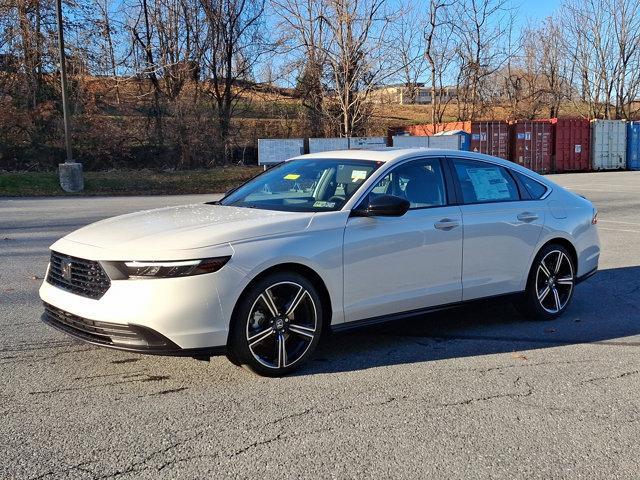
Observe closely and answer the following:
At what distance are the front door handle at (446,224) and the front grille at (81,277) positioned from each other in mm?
2599

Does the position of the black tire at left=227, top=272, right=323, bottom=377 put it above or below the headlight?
below

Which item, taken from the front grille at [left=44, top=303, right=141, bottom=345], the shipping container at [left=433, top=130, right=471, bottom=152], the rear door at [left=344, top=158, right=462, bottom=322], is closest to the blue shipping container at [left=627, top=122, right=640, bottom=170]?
the shipping container at [left=433, top=130, right=471, bottom=152]

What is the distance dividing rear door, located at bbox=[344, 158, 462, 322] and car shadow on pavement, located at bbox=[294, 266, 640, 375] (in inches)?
9.1

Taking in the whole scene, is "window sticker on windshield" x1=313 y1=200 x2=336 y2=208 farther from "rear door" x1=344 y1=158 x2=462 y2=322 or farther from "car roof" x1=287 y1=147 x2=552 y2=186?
"car roof" x1=287 y1=147 x2=552 y2=186

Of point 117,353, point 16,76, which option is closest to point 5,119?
point 16,76

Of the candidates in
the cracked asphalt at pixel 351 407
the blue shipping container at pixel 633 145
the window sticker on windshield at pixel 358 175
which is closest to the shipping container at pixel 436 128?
the blue shipping container at pixel 633 145

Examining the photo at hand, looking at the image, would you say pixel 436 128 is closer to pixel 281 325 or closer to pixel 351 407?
pixel 281 325

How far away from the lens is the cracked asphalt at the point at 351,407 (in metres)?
3.32

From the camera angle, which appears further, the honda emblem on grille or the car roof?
the car roof

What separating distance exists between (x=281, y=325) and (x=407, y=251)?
47.8 inches

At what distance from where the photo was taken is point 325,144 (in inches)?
1140

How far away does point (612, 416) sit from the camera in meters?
3.98

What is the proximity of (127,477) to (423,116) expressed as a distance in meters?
51.1

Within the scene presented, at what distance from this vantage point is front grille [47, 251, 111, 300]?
13.8 feet
